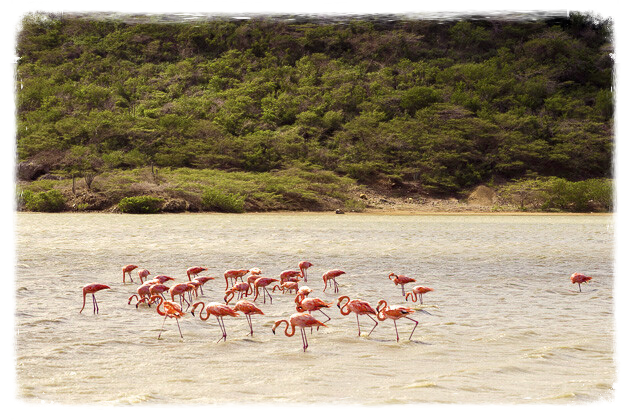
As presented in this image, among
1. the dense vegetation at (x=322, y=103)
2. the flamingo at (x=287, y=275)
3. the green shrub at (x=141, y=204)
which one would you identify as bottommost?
the green shrub at (x=141, y=204)

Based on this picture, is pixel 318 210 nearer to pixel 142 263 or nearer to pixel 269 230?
pixel 269 230

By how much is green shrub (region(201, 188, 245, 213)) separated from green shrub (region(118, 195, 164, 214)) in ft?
7.09

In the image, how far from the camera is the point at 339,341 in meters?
5.86

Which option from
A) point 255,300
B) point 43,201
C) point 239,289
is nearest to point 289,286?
point 255,300

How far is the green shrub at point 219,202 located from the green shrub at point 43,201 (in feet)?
23.0

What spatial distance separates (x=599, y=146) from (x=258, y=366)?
4219cm

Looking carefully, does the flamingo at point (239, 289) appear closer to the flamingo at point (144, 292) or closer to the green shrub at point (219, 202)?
the flamingo at point (144, 292)

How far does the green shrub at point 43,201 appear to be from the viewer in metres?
30.1

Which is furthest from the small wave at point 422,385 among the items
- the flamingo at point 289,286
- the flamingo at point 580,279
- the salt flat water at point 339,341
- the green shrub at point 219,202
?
the green shrub at point 219,202

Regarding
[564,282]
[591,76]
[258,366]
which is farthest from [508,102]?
[258,366]

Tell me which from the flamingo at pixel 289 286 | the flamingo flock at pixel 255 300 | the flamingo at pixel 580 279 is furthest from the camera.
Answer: the flamingo at pixel 580 279

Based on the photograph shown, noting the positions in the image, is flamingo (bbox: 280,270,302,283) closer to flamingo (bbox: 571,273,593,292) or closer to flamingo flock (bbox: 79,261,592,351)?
flamingo flock (bbox: 79,261,592,351)

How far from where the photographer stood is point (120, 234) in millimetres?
18047

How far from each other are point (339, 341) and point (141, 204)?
25.3 meters
